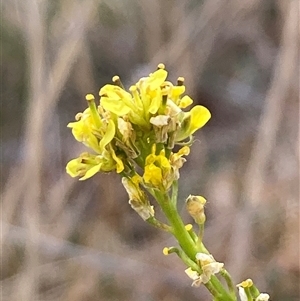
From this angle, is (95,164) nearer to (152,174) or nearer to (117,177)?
(152,174)

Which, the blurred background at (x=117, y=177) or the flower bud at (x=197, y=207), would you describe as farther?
the blurred background at (x=117, y=177)

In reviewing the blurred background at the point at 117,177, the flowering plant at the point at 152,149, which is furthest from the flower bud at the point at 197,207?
the blurred background at the point at 117,177

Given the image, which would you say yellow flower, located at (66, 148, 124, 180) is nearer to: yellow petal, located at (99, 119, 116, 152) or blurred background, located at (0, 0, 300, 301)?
yellow petal, located at (99, 119, 116, 152)

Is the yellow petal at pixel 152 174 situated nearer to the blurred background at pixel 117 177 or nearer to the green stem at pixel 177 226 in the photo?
the green stem at pixel 177 226

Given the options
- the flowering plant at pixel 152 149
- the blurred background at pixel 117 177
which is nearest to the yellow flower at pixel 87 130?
the flowering plant at pixel 152 149

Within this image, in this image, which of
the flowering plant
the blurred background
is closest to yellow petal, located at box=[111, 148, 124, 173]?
the flowering plant

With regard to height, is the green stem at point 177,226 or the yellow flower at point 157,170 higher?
the yellow flower at point 157,170

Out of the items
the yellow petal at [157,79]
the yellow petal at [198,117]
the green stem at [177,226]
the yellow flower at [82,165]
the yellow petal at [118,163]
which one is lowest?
the green stem at [177,226]
